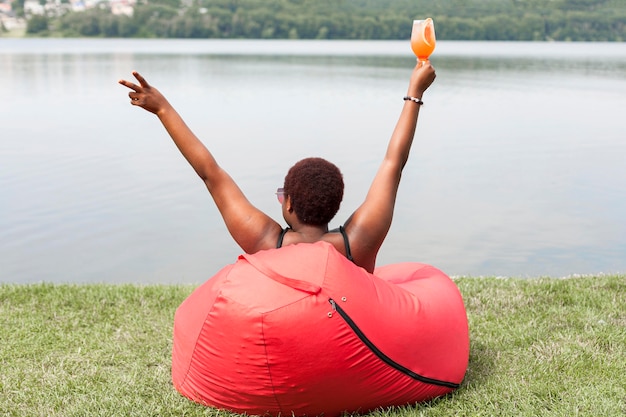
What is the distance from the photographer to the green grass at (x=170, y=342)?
14.0 feet

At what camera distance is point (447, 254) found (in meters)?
10.3

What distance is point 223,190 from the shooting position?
4.19 metres

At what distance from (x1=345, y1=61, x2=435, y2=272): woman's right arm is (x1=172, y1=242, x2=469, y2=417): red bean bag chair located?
166 millimetres

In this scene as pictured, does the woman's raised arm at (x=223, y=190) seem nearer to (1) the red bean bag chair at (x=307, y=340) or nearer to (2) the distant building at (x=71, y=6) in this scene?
(1) the red bean bag chair at (x=307, y=340)

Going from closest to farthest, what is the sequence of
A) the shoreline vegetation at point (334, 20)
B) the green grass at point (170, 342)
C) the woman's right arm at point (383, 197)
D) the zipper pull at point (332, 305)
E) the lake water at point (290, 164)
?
the zipper pull at point (332, 305) → the woman's right arm at point (383, 197) → the green grass at point (170, 342) → the lake water at point (290, 164) → the shoreline vegetation at point (334, 20)

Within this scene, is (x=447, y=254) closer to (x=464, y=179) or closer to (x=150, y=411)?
(x=464, y=179)

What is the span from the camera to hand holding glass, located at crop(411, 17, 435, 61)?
13.8 feet

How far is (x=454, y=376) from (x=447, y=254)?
6.08 meters

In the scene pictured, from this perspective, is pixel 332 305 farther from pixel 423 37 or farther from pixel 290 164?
pixel 290 164

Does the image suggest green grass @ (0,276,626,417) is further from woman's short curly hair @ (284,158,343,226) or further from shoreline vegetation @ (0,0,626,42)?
shoreline vegetation @ (0,0,626,42)

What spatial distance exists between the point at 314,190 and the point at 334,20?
3915 inches

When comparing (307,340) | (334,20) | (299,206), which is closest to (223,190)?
(299,206)

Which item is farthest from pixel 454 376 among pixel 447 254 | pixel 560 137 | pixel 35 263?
pixel 560 137

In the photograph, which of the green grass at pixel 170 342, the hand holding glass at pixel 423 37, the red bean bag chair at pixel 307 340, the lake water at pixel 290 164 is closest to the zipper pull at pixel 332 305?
the red bean bag chair at pixel 307 340
